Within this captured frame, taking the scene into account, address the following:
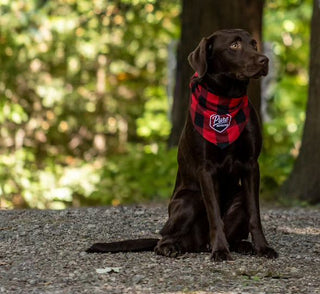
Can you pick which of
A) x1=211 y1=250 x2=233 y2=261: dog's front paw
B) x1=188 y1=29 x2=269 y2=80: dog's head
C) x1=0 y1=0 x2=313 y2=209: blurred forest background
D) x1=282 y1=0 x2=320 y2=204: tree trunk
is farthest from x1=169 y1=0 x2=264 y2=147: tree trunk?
x1=211 y1=250 x2=233 y2=261: dog's front paw

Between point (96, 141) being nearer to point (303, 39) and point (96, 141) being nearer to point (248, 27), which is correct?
point (303, 39)

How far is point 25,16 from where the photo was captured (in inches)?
576

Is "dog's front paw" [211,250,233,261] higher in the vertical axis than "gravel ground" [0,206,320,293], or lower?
higher

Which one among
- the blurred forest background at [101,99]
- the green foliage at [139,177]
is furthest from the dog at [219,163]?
the green foliage at [139,177]

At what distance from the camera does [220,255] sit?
19.0 ft

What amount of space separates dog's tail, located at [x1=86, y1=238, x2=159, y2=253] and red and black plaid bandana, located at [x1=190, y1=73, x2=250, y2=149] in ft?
2.96

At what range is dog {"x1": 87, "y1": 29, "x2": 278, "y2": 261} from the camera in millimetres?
5895

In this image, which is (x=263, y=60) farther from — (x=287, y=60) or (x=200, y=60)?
(x=287, y=60)

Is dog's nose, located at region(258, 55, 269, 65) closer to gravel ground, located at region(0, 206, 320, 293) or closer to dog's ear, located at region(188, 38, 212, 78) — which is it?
dog's ear, located at region(188, 38, 212, 78)

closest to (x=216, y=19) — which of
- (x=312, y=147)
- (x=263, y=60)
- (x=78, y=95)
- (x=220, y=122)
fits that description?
(x=312, y=147)

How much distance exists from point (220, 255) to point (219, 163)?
662 millimetres

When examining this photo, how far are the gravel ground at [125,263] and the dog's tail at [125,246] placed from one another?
2.1 inches

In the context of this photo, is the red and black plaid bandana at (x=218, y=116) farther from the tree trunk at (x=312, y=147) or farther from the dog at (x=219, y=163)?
the tree trunk at (x=312, y=147)

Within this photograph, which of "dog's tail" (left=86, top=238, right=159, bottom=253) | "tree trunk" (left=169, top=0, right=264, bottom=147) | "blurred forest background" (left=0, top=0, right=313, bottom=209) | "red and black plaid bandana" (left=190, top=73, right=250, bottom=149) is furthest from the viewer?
"blurred forest background" (left=0, top=0, right=313, bottom=209)
